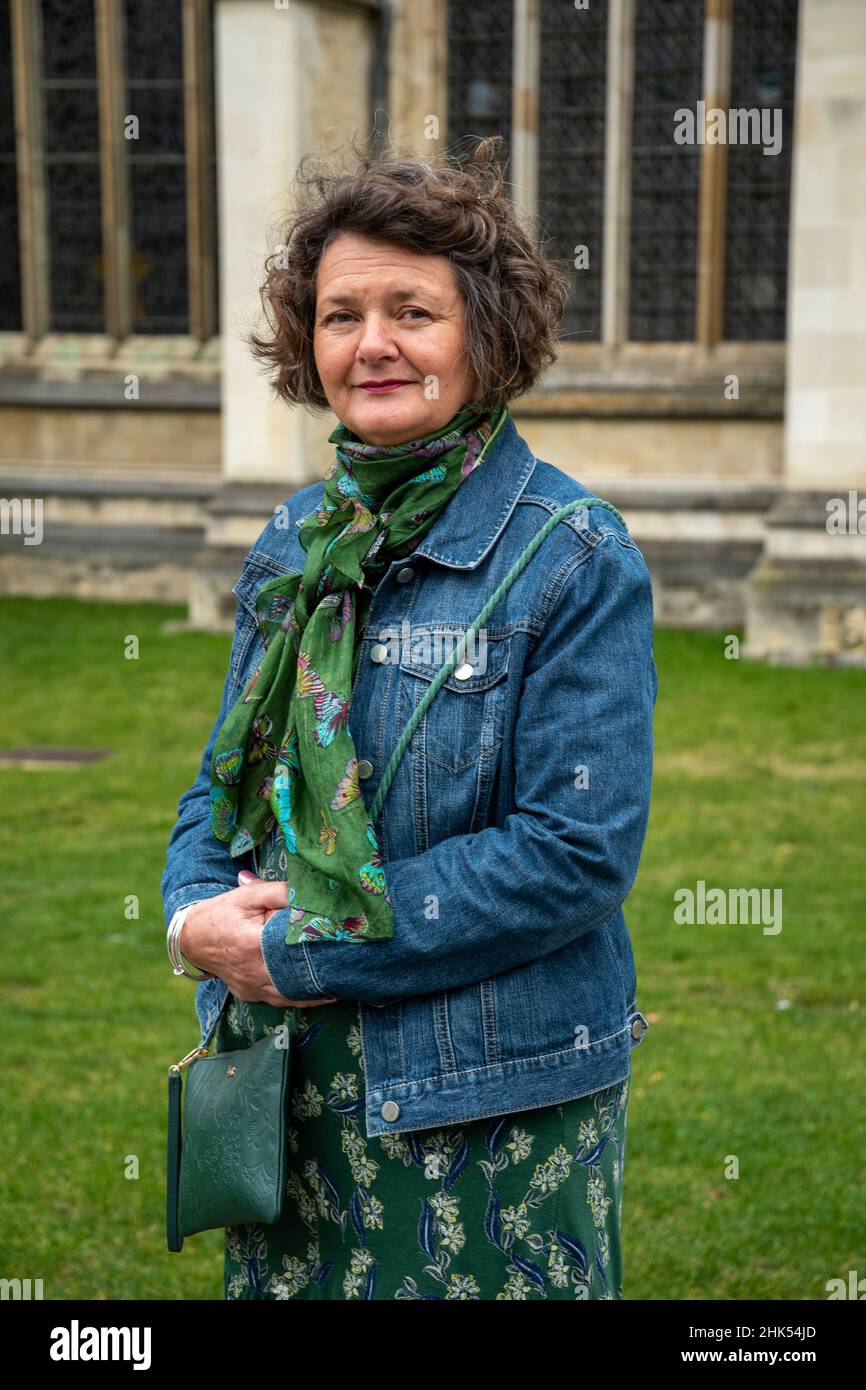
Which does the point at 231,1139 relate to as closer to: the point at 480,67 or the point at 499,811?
the point at 499,811

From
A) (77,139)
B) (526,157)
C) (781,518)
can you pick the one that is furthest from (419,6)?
(781,518)

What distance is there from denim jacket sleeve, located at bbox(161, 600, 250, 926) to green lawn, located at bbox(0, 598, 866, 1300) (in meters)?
1.68

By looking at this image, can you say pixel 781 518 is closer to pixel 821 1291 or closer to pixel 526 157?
pixel 526 157

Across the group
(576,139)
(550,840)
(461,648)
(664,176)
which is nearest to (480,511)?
(461,648)

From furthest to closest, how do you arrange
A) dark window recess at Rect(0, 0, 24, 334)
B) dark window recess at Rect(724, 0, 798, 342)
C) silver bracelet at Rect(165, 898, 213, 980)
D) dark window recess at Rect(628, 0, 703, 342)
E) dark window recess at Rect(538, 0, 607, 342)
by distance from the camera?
1. dark window recess at Rect(0, 0, 24, 334)
2. dark window recess at Rect(538, 0, 607, 342)
3. dark window recess at Rect(628, 0, 703, 342)
4. dark window recess at Rect(724, 0, 798, 342)
5. silver bracelet at Rect(165, 898, 213, 980)

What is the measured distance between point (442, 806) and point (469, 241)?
0.75 m

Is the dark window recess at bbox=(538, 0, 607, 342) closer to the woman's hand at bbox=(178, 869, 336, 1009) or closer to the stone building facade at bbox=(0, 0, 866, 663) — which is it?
the stone building facade at bbox=(0, 0, 866, 663)

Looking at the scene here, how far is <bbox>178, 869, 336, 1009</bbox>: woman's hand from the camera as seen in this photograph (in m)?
2.20

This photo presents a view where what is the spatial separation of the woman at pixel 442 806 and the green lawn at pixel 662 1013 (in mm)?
1701

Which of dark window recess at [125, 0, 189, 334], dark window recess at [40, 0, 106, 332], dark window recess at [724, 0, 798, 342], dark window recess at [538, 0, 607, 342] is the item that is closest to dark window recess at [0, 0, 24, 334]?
dark window recess at [40, 0, 106, 332]

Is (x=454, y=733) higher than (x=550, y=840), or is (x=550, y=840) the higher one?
(x=454, y=733)

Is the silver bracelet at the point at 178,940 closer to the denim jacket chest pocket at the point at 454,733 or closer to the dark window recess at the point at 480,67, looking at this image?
the denim jacket chest pocket at the point at 454,733

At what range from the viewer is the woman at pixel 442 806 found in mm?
2104

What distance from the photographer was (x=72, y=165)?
1549 centimetres
